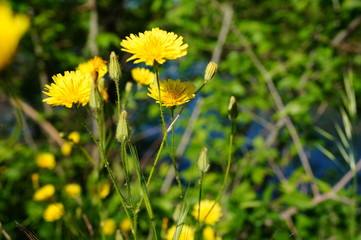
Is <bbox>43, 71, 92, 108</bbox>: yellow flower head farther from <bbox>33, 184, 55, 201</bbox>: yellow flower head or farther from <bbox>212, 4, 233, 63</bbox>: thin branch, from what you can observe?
<bbox>212, 4, 233, 63</bbox>: thin branch

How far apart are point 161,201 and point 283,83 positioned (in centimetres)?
83

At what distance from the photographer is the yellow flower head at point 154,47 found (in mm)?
434

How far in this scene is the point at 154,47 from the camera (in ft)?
1.44

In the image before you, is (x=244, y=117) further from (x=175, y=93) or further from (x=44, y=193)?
(x=175, y=93)

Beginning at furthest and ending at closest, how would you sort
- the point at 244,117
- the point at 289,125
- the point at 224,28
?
the point at 244,117 < the point at 224,28 < the point at 289,125

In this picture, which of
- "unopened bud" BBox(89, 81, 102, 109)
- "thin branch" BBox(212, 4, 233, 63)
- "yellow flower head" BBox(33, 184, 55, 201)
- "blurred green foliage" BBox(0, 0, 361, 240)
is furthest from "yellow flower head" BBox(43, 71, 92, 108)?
"thin branch" BBox(212, 4, 233, 63)

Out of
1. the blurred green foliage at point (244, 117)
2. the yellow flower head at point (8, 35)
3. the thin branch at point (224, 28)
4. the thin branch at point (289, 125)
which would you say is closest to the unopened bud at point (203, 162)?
the yellow flower head at point (8, 35)

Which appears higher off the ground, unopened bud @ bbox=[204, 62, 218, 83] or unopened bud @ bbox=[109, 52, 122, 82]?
unopened bud @ bbox=[109, 52, 122, 82]

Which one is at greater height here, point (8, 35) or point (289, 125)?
point (8, 35)

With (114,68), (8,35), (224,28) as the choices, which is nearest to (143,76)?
(114,68)

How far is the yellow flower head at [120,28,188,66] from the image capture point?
1.42 feet

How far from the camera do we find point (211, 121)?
1668 mm

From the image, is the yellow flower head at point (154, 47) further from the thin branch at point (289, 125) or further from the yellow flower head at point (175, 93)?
the thin branch at point (289, 125)

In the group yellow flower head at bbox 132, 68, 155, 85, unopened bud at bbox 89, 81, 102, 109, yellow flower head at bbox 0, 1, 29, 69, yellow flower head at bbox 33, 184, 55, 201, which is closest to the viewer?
yellow flower head at bbox 0, 1, 29, 69
